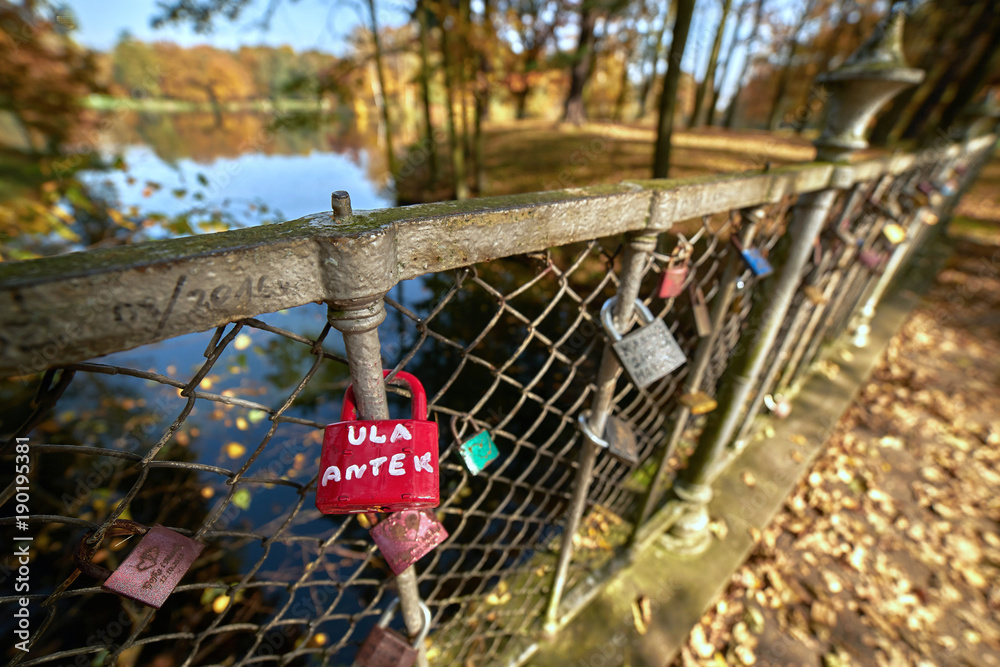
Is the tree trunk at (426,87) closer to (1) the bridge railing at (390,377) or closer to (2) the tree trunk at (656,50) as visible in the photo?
(1) the bridge railing at (390,377)

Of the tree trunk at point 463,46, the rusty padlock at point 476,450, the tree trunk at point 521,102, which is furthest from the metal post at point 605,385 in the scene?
the tree trunk at point 521,102

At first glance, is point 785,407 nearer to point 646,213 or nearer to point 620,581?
point 620,581

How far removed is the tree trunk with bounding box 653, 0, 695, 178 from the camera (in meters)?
5.96

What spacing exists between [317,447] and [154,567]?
4446 mm

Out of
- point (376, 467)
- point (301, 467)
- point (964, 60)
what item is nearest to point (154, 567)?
point (376, 467)

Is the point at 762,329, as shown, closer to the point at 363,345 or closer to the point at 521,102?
the point at 363,345

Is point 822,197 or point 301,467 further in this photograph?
point 301,467

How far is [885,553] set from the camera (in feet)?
9.87

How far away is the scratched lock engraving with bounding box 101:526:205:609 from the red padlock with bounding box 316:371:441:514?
0.27m

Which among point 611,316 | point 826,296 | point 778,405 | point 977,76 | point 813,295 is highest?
point 977,76

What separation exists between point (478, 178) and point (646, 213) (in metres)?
11.9

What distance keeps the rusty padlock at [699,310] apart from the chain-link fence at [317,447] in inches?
1.3

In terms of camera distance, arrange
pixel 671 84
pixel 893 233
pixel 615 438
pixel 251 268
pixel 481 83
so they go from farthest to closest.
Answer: pixel 481 83, pixel 671 84, pixel 893 233, pixel 615 438, pixel 251 268

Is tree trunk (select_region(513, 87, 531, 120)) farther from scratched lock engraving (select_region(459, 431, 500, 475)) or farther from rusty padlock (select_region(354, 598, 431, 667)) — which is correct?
rusty padlock (select_region(354, 598, 431, 667))
